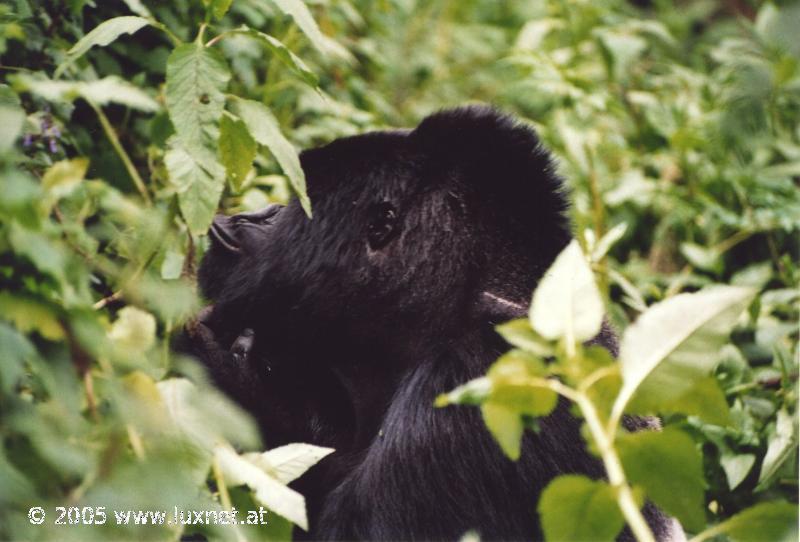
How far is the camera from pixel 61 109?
2.25 metres

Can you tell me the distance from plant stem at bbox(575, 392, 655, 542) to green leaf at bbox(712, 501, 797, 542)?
0.10m

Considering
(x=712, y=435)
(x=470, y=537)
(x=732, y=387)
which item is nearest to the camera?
(x=470, y=537)

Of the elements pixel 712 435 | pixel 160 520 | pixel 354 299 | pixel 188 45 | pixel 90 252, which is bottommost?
pixel 712 435

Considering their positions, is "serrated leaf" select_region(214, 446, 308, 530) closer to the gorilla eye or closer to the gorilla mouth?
the gorilla eye

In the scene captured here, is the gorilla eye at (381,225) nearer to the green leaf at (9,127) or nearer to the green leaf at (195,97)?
the green leaf at (195,97)

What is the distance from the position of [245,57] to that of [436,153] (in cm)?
100

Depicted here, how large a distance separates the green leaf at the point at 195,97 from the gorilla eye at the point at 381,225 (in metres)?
0.54

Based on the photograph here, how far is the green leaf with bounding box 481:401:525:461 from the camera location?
40.9 inches

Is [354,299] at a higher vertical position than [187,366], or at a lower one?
lower

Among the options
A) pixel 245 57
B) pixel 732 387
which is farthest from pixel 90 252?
pixel 732 387

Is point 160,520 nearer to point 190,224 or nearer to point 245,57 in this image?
point 190,224

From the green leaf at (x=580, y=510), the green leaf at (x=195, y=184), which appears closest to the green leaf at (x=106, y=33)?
the green leaf at (x=195, y=184)

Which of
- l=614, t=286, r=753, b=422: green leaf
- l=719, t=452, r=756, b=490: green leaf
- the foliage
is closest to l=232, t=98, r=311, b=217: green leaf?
the foliage

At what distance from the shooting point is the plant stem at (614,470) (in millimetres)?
987
